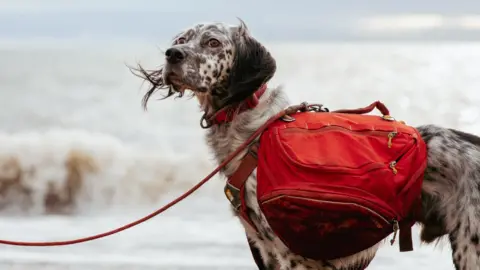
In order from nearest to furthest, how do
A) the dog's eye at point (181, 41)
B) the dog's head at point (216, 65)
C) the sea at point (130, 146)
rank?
1. the dog's head at point (216, 65)
2. the dog's eye at point (181, 41)
3. the sea at point (130, 146)

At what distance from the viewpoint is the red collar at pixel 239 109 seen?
8.76 feet

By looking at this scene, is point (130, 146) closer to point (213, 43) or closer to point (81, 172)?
point (81, 172)

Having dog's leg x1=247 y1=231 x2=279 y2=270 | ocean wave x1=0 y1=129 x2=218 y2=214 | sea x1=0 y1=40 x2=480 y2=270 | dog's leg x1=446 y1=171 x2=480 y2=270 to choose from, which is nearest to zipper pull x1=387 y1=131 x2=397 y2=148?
dog's leg x1=446 y1=171 x2=480 y2=270

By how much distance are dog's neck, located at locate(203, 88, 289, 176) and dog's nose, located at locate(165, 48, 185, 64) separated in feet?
0.91

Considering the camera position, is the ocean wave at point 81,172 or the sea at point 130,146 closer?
the sea at point 130,146

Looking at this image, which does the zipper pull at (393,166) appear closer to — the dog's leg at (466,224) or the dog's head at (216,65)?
the dog's leg at (466,224)

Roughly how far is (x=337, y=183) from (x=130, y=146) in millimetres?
4093

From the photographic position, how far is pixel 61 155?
20.4 feet

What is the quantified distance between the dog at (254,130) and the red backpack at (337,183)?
58 mm

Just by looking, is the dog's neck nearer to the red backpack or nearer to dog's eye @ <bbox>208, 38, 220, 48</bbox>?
the red backpack

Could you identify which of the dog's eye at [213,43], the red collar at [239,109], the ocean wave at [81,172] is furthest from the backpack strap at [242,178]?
the ocean wave at [81,172]

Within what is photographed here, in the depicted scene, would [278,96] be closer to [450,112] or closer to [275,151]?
[275,151]

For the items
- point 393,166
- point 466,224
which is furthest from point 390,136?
point 466,224

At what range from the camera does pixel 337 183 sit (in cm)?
246
